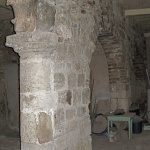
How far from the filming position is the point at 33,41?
8.15ft

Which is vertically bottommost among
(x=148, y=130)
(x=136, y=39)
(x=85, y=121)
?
(x=148, y=130)

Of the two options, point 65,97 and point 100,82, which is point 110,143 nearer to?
point 100,82

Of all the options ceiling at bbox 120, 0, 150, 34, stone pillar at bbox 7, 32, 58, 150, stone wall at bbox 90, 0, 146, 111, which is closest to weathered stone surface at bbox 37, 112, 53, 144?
stone pillar at bbox 7, 32, 58, 150

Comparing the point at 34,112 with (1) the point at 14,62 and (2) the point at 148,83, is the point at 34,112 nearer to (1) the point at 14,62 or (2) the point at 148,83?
(1) the point at 14,62

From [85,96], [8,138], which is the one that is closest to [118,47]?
[85,96]

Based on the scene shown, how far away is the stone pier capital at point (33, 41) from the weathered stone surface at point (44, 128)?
2.15 feet

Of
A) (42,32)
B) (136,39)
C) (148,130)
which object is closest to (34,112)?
(42,32)

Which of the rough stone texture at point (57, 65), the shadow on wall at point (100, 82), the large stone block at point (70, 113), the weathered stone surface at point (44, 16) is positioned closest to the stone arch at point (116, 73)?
the shadow on wall at point (100, 82)

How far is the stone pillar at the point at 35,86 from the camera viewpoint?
2520 mm

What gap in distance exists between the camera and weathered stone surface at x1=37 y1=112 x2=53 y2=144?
8.30 ft

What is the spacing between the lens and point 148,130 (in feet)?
20.5

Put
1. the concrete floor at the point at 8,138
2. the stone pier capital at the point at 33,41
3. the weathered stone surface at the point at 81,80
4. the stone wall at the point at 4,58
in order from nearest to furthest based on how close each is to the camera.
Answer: the stone pier capital at the point at 33,41
the weathered stone surface at the point at 81,80
the concrete floor at the point at 8,138
the stone wall at the point at 4,58

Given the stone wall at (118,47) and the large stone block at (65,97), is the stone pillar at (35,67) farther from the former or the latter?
the stone wall at (118,47)

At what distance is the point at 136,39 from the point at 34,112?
5.83 metres
